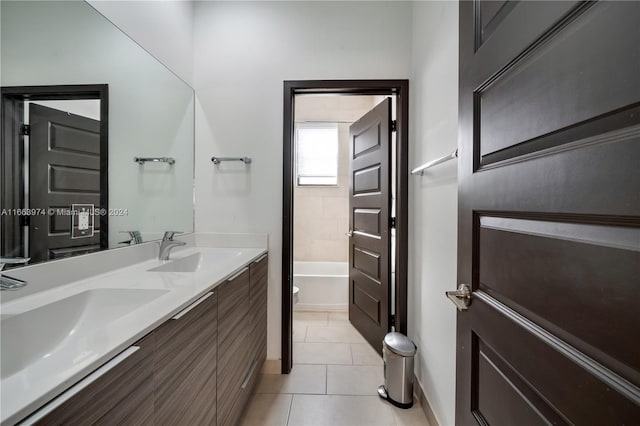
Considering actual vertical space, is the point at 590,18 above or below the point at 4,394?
above

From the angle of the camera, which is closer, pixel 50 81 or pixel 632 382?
pixel 632 382

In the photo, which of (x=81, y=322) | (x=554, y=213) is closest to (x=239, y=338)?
(x=81, y=322)

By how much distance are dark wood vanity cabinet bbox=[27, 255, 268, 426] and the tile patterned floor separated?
0.23m

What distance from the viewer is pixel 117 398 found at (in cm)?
57

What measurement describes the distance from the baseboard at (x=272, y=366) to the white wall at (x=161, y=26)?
211 cm

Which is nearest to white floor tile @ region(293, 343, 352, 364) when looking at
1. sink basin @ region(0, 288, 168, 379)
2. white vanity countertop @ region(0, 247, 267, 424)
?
white vanity countertop @ region(0, 247, 267, 424)

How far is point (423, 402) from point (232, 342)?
1.22 meters

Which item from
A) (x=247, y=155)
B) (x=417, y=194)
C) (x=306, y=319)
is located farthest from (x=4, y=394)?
(x=306, y=319)

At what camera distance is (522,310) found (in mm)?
564

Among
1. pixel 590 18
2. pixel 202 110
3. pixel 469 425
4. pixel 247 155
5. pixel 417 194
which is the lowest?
pixel 469 425

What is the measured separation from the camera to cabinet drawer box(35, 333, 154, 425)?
0.47m

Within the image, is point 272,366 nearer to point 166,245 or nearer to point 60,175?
point 166,245

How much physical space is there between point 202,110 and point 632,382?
2.30 m

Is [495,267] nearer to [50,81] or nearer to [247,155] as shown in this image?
[50,81]
